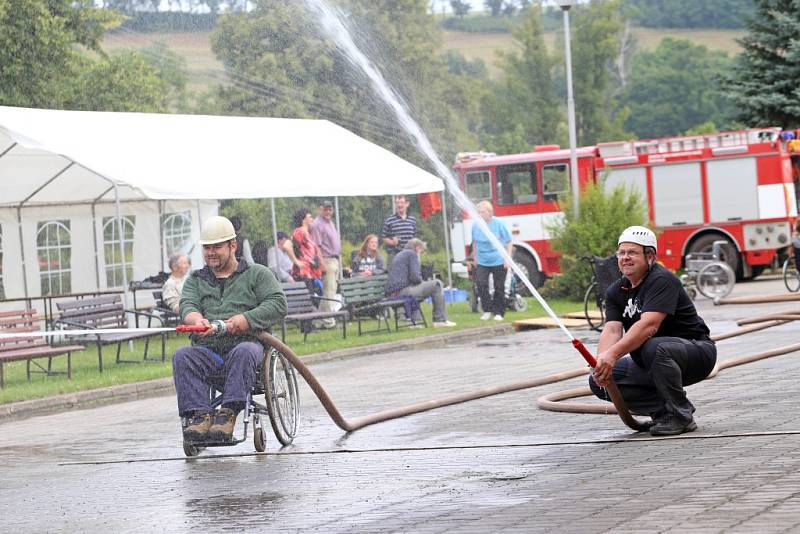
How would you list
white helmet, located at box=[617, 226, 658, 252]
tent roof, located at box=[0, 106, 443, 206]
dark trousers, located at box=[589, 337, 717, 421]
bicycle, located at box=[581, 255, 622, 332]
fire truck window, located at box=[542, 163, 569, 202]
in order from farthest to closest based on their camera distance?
1. fire truck window, located at box=[542, 163, 569, 202]
2. tent roof, located at box=[0, 106, 443, 206]
3. bicycle, located at box=[581, 255, 622, 332]
4. white helmet, located at box=[617, 226, 658, 252]
5. dark trousers, located at box=[589, 337, 717, 421]

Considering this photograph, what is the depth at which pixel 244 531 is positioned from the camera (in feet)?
23.1

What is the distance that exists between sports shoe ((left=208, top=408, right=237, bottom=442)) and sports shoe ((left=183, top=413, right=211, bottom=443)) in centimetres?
4

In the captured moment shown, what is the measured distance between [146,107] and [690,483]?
37.7 metres

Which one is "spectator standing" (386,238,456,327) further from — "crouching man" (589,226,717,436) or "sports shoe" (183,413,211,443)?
"crouching man" (589,226,717,436)

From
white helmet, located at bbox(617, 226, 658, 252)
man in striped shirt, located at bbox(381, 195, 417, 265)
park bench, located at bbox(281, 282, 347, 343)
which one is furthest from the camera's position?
man in striped shirt, located at bbox(381, 195, 417, 265)

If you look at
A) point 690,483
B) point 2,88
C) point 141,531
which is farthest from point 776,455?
point 2,88

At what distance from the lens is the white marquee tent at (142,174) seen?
802 inches

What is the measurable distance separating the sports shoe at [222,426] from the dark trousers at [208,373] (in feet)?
0.25

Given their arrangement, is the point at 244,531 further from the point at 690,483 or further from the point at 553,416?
the point at 553,416

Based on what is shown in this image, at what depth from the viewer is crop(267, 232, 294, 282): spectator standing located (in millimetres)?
23750

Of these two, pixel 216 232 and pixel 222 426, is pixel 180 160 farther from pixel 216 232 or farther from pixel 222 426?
pixel 222 426

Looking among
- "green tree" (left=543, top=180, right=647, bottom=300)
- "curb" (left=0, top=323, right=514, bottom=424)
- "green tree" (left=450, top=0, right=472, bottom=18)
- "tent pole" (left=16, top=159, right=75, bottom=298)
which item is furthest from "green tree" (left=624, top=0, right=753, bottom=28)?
"curb" (left=0, top=323, right=514, bottom=424)

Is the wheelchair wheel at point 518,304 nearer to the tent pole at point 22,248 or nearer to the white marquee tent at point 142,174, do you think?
the white marquee tent at point 142,174

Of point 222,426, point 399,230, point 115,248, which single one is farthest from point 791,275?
point 222,426
